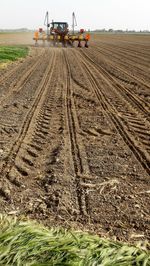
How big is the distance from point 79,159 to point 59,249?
2.90 m

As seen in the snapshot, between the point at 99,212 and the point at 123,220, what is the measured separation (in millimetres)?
302

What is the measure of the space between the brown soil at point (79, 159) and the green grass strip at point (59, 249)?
0.49 m

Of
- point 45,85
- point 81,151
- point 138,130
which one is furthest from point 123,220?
point 45,85

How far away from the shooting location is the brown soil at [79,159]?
177 inches

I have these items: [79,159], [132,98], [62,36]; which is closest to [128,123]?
[79,159]

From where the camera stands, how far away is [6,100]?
34.9ft

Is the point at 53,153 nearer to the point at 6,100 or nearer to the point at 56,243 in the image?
the point at 56,243

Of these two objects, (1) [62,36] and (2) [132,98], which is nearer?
(2) [132,98]

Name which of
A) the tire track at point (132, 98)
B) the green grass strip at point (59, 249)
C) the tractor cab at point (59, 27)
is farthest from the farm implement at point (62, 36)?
the green grass strip at point (59, 249)

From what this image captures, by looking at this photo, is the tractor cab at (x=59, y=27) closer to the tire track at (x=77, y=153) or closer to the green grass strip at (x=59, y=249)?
the tire track at (x=77, y=153)

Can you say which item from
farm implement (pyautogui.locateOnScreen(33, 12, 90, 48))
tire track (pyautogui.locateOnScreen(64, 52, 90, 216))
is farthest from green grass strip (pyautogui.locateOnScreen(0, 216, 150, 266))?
farm implement (pyautogui.locateOnScreen(33, 12, 90, 48))

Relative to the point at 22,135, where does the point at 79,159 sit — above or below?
below

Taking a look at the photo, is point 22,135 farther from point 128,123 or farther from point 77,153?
point 128,123

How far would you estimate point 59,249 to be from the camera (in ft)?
10.8
